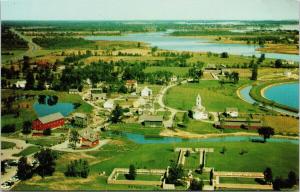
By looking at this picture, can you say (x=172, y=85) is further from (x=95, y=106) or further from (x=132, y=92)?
(x=95, y=106)

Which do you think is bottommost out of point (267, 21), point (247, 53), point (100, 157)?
point (100, 157)

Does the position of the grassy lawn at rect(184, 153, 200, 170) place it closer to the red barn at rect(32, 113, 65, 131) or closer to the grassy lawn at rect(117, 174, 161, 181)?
the grassy lawn at rect(117, 174, 161, 181)

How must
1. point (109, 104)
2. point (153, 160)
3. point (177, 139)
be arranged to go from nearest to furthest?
1. point (153, 160)
2. point (177, 139)
3. point (109, 104)

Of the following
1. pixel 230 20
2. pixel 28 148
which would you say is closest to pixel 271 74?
pixel 230 20

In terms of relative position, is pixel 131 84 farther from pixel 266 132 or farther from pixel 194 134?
pixel 266 132

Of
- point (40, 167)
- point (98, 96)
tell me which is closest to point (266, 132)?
point (98, 96)
